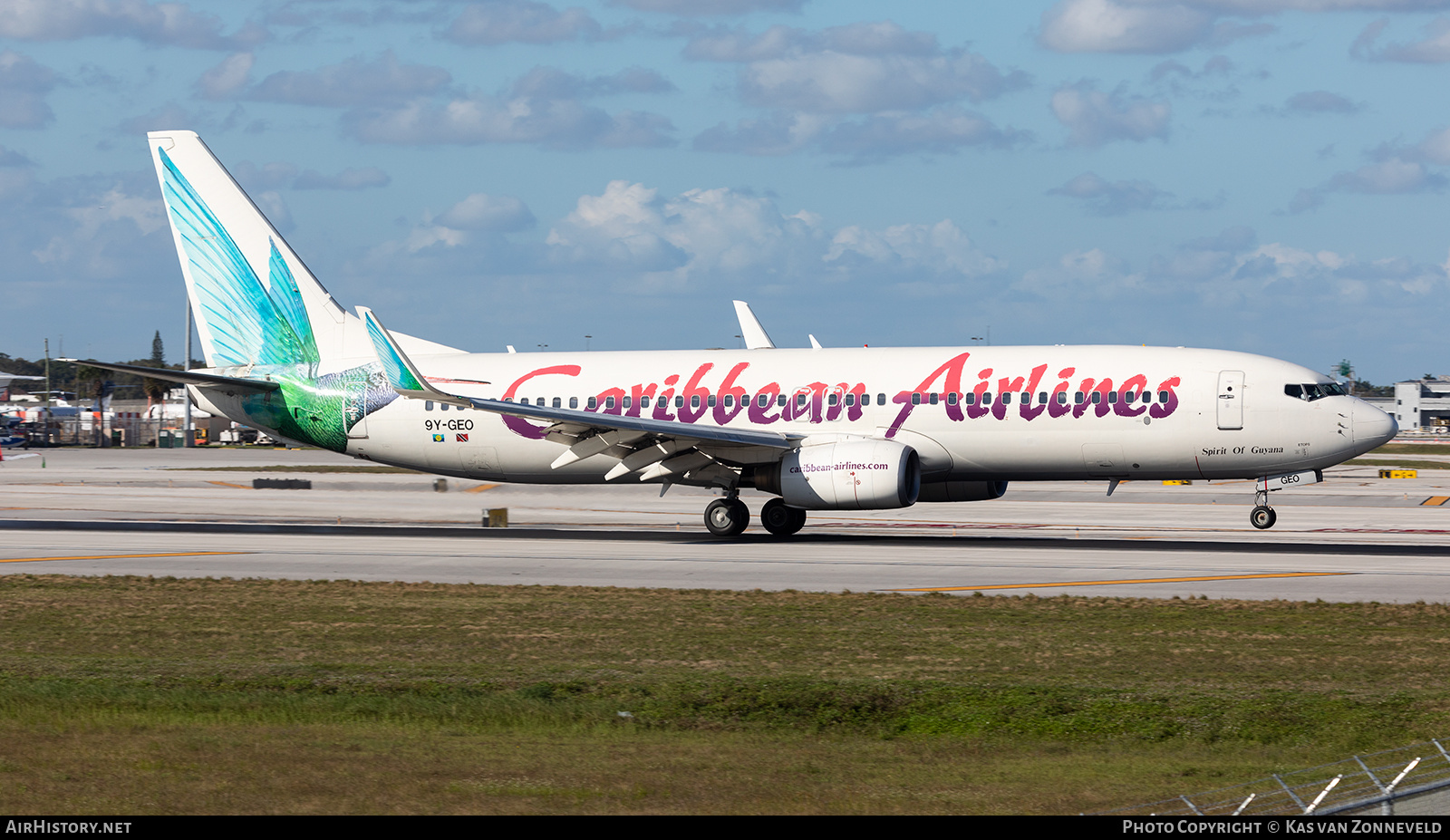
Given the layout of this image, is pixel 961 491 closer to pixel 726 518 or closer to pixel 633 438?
pixel 726 518

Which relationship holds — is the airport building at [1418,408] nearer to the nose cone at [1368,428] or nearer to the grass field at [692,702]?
the nose cone at [1368,428]

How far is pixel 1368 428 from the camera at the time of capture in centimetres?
2906

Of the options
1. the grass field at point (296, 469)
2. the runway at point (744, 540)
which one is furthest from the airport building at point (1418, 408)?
the grass field at point (296, 469)

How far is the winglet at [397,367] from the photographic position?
96.0 feet

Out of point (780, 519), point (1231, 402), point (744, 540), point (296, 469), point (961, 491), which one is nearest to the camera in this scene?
point (1231, 402)

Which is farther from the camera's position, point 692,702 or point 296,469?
point 296,469

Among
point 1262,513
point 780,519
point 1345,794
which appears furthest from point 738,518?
point 1345,794

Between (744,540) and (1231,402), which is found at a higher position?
(1231,402)

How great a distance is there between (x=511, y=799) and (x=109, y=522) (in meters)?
31.0

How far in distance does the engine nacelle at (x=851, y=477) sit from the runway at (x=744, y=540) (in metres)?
1.03

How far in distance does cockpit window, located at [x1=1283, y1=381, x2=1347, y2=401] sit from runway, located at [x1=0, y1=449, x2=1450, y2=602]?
3.26 metres

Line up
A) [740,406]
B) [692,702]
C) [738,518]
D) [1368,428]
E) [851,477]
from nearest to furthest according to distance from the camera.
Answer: [692,702]
[851,477]
[1368,428]
[738,518]
[740,406]

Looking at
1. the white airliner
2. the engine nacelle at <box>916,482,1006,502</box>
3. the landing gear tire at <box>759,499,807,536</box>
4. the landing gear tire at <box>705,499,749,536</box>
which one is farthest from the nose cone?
the landing gear tire at <box>705,499,749,536</box>

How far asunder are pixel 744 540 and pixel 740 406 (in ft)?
10.5
